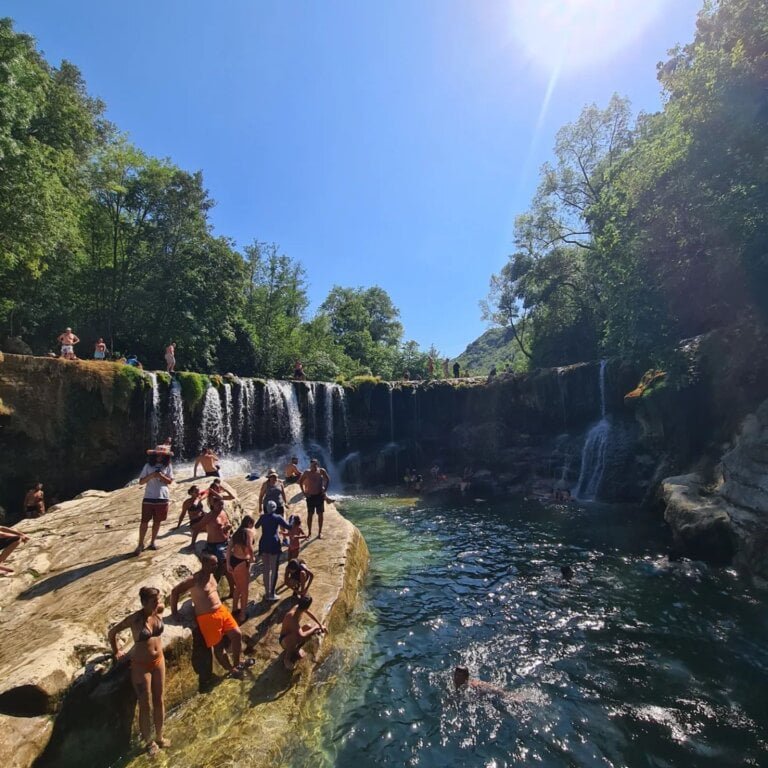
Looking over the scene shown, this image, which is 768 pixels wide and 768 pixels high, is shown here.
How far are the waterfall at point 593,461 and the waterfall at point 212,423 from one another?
17.9 metres

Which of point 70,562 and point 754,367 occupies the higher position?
point 754,367

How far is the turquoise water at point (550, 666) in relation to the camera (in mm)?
5289

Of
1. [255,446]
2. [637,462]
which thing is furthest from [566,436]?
[255,446]

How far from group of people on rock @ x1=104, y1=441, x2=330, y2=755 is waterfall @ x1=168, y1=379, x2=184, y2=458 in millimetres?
11377

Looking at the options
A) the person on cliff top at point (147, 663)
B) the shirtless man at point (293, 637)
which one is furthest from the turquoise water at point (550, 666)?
the person on cliff top at point (147, 663)

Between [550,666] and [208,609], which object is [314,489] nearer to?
[208,609]

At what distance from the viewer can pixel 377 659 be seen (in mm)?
7270

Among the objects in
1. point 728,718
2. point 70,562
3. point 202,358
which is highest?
point 202,358

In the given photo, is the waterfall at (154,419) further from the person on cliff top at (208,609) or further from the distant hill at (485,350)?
the distant hill at (485,350)

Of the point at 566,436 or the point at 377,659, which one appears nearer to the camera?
the point at 377,659

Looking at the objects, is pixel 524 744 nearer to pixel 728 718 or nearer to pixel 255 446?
pixel 728 718

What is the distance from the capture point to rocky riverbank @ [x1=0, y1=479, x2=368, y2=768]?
4.40 m

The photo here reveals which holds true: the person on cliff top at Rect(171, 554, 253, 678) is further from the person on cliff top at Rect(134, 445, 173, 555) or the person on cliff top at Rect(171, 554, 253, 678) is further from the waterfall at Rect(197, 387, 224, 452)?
the waterfall at Rect(197, 387, 224, 452)

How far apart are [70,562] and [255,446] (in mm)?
16175
